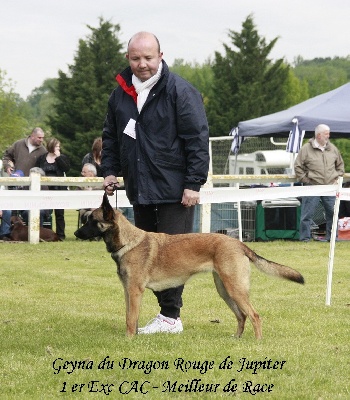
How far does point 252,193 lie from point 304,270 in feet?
10.6

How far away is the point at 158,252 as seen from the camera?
628 cm

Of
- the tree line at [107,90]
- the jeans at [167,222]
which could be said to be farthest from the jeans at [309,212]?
the tree line at [107,90]

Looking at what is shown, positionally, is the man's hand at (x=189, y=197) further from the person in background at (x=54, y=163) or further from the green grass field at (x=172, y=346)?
the person in background at (x=54, y=163)

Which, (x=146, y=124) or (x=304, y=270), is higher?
(x=146, y=124)

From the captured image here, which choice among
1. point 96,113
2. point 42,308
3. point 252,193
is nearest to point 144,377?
point 42,308

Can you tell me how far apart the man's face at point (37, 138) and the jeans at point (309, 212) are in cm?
498

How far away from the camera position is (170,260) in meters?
6.25

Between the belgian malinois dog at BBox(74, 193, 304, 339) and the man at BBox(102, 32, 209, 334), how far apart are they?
28cm

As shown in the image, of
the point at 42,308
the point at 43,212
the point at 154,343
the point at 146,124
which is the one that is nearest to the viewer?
the point at 154,343

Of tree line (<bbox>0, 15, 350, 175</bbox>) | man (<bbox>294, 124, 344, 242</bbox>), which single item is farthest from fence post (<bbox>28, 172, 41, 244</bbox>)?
tree line (<bbox>0, 15, 350, 175</bbox>)

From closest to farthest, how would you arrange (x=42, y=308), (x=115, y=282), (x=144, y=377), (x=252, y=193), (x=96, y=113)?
(x=144, y=377)
(x=42, y=308)
(x=252, y=193)
(x=115, y=282)
(x=96, y=113)

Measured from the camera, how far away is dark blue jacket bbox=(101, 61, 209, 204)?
6254mm

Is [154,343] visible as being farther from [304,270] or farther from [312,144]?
[312,144]

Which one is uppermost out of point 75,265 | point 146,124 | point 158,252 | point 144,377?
point 146,124
